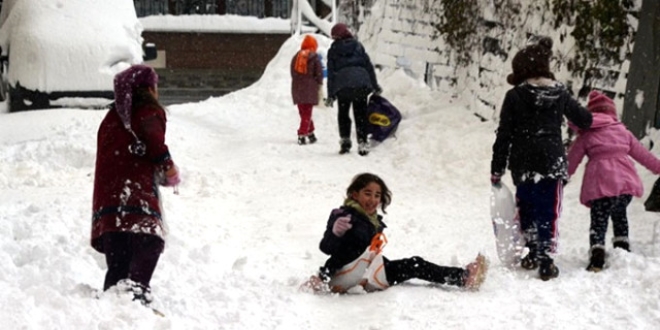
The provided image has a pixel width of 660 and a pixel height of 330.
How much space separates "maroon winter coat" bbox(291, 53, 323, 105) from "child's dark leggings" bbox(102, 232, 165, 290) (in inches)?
307

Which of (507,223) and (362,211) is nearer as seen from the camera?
(362,211)

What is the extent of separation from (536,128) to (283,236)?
2537mm

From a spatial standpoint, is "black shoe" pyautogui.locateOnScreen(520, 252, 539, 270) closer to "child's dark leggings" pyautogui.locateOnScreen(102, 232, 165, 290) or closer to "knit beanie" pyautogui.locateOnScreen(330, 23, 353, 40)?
"child's dark leggings" pyautogui.locateOnScreen(102, 232, 165, 290)

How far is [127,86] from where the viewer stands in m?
5.02

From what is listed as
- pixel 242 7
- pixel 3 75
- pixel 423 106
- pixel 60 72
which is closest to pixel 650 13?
pixel 423 106

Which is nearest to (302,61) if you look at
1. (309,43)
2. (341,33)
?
Result: (309,43)

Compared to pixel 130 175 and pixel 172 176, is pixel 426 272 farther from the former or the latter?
pixel 130 175

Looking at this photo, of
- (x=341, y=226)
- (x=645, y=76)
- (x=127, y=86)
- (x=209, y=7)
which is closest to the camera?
(x=127, y=86)

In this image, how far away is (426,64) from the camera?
47.5 ft

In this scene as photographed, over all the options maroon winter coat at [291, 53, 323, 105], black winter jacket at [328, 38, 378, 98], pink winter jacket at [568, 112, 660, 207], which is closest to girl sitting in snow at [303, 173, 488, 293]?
pink winter jacket at [568, 112, 660, 207]

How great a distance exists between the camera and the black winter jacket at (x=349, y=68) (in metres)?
11.4

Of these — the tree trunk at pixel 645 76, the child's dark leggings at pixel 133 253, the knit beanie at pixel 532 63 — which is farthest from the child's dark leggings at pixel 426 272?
the tree trunk at pixel 645 76

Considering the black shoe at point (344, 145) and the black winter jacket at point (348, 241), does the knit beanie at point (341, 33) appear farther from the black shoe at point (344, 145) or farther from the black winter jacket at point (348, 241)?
the black winter jacket at point (348, 241)

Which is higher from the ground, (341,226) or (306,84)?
(341,226)
